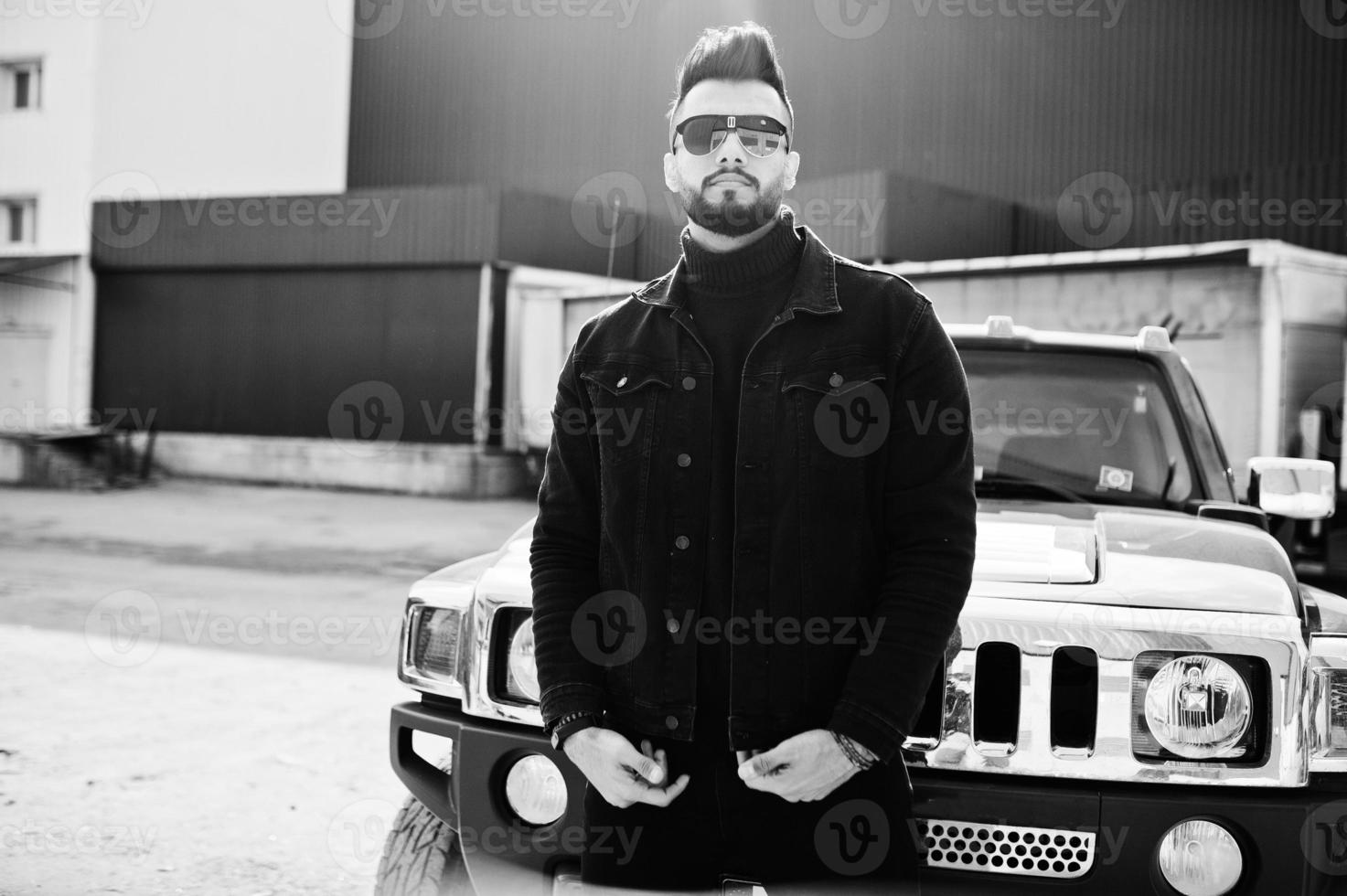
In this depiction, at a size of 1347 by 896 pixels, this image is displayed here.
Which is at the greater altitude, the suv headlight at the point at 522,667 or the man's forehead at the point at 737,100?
the man's forehead at the point at 737,100

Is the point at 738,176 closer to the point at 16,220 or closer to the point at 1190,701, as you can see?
the point at 1190,701

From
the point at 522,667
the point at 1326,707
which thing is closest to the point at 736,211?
the point at 522,667

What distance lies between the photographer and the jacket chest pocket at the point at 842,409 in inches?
72.9

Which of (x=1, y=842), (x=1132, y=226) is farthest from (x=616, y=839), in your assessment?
(x=1132, y=226)

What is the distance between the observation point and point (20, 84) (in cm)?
2697

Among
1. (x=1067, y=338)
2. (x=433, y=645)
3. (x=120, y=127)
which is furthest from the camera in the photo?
(x=120, y=127)

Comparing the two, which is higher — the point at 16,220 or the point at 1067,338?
the point at 16,220

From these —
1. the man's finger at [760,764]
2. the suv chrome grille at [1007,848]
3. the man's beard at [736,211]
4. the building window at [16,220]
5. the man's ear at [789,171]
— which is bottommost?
the suv chrome grille at [1007,848]

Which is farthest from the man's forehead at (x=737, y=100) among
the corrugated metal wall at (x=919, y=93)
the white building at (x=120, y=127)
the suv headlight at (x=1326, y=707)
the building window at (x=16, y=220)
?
the building window at (x=16, y=220)

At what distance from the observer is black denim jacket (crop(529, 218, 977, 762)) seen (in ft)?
5.90

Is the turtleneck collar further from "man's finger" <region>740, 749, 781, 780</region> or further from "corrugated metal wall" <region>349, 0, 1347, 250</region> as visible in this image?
"corrugated metal wall" <region>349, 0, 1347, 250</region>

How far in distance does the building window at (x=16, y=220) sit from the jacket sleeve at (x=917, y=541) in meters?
28.5

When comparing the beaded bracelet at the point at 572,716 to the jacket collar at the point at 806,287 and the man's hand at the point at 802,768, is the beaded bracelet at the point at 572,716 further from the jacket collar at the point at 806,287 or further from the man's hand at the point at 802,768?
the jacket collar at the point at 806,287

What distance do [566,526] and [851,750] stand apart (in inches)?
23.8
